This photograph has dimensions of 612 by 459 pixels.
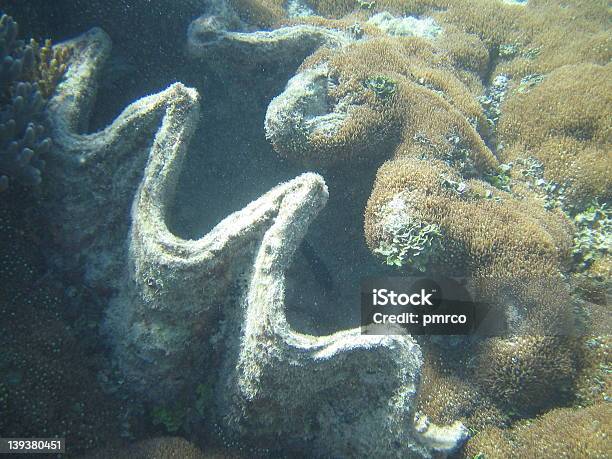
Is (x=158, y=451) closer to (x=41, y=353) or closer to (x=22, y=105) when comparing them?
(x=41, y=353)

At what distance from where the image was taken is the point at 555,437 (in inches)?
105

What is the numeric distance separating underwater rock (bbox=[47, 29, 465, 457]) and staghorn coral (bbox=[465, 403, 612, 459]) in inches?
11.2

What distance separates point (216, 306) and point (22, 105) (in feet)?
7.15

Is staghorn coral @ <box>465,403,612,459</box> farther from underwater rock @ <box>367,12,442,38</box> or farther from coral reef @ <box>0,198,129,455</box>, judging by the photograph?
underwater rock @ <box>367,12,442,38</box>

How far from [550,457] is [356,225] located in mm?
2301

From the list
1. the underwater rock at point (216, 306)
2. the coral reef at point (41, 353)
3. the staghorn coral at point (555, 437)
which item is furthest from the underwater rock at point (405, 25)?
the coral reef at point (41, 353)

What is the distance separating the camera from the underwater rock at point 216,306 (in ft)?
7.88

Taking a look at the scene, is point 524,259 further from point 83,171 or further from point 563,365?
point 83,171

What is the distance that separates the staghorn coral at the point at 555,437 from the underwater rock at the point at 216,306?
0.93 ft

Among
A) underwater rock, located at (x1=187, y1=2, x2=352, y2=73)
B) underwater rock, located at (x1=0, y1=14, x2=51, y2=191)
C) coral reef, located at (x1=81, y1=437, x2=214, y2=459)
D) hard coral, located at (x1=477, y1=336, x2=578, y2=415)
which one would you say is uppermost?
underwater rock, located at (x1=187, y1=2, x2=352, y2=73)

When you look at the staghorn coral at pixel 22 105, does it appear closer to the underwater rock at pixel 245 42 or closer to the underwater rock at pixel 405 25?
the underwater rock at pixel 245 42

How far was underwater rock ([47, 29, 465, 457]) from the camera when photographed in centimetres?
240

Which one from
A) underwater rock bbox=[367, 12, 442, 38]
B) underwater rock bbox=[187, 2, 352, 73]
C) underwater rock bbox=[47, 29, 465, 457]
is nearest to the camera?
underwater rock bbox=[47, 29, 465, 457]

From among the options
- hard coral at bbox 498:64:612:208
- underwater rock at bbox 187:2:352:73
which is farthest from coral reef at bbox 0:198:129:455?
hard coral at bbox 498:64:612:208
